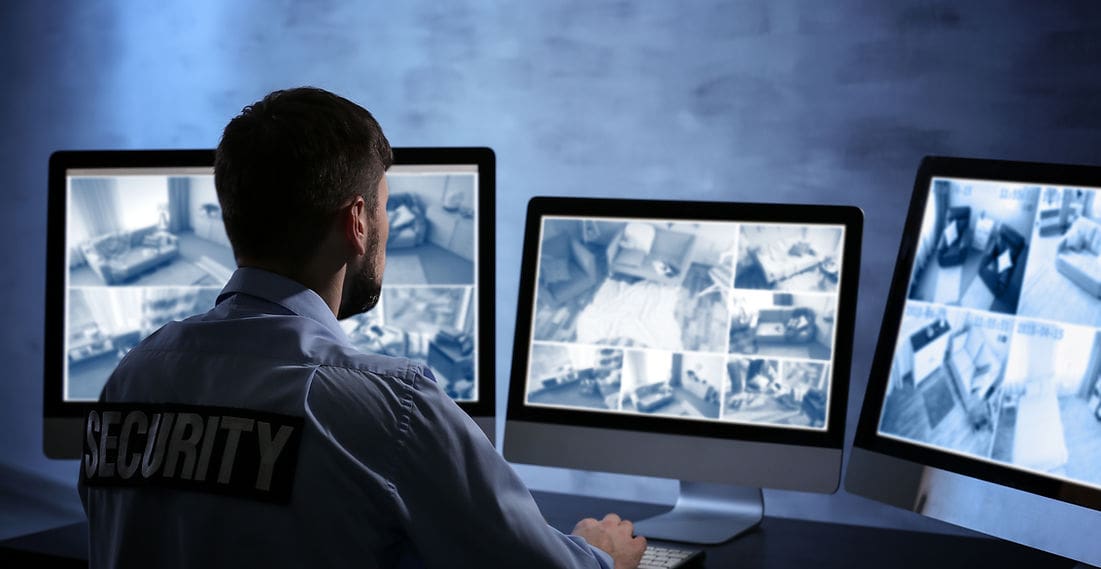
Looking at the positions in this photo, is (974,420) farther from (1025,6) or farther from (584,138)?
(584,138)

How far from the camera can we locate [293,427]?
919 mm

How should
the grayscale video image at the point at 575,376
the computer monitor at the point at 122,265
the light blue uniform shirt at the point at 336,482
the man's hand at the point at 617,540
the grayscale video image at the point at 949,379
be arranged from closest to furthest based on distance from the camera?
the light blue uniform shirt at the point at 336,482 → the man's hand at the point at 617,540 → the grayscale video image at the point at 949,379 → the grayscale video image at the point at 575,376 → the computer monitor at the point at 122,265

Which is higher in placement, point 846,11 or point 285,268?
point 846,11

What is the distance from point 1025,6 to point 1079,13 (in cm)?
8

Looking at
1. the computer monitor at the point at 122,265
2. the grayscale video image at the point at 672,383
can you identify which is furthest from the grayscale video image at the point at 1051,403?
the computer monitor at the point at 122,265

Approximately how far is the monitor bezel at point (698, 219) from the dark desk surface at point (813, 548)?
181 mm

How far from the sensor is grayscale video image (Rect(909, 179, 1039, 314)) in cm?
134

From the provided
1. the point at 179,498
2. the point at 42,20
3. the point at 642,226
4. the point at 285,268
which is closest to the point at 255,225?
the point at 285,268

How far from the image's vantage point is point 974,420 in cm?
134

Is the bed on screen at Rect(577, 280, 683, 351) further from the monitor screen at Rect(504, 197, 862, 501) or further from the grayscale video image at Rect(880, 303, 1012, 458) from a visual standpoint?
the grayscale video image at Rect(880, 303, 1012, 458)

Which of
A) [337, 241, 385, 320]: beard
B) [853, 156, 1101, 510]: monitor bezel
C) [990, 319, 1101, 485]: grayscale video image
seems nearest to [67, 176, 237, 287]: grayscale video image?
[337, 241, 385, 320]: beard

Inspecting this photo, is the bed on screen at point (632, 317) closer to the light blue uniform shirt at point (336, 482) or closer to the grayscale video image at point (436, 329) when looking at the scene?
the grayscale video image at point (436, 329)

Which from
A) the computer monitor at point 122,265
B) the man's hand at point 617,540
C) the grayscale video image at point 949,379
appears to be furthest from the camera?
the computer monitor at point 122,265

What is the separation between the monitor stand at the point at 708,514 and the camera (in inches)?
63.2
